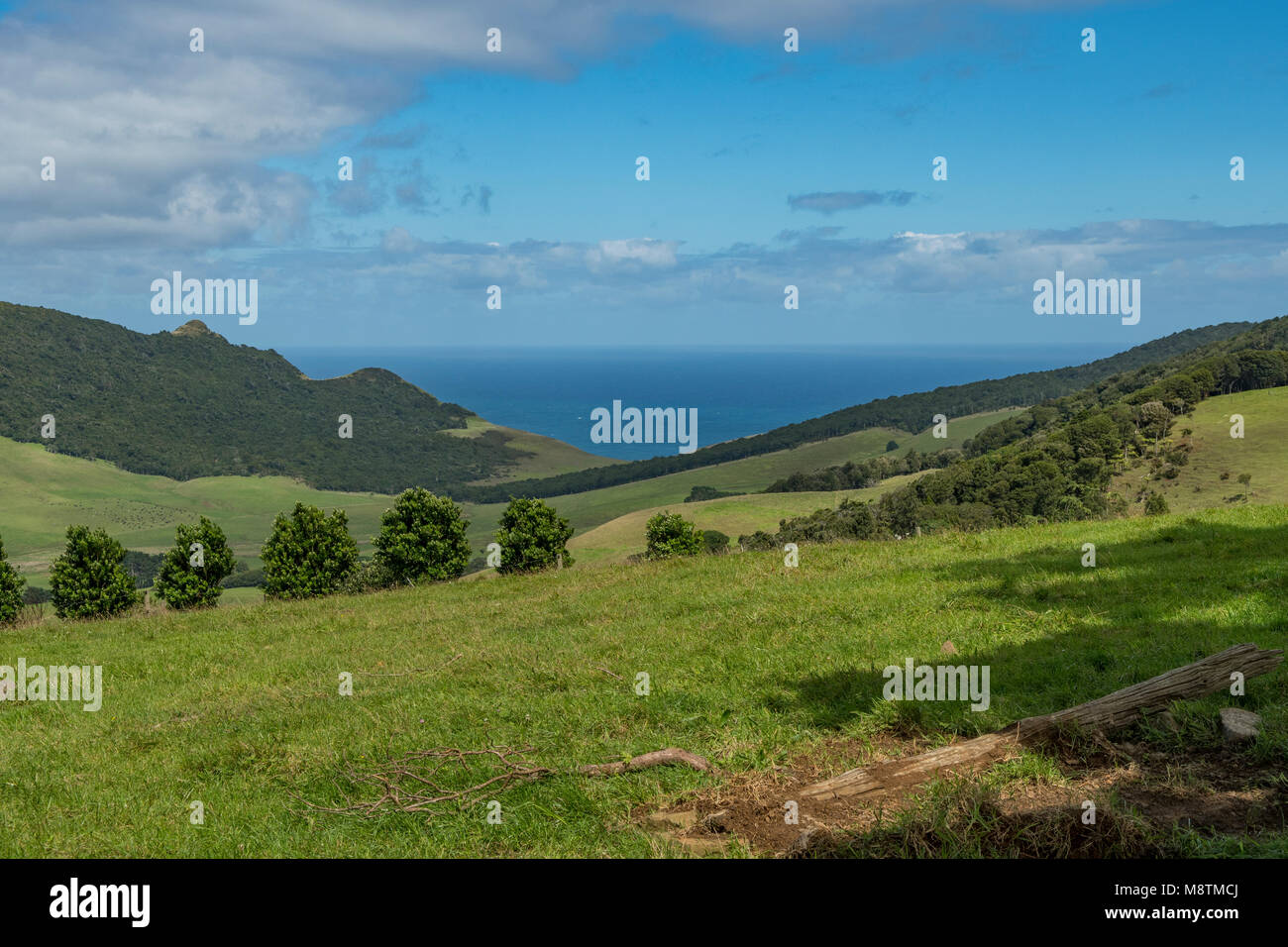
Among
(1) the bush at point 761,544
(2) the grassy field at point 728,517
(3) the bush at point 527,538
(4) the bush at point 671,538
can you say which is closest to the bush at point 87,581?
(3) the bush at point 527,538

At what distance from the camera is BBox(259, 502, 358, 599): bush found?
28484mm

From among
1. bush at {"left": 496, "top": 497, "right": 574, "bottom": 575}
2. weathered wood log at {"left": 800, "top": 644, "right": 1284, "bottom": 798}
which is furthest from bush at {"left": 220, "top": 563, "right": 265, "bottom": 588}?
weathered wood log at {"left": 800, "top": 644, "right": 1284, "bottom": 798}

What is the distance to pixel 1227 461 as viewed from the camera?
62.7m

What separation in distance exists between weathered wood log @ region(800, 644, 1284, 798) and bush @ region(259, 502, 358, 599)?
24.7 m

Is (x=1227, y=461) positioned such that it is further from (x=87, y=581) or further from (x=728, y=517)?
(x=87, y=581)

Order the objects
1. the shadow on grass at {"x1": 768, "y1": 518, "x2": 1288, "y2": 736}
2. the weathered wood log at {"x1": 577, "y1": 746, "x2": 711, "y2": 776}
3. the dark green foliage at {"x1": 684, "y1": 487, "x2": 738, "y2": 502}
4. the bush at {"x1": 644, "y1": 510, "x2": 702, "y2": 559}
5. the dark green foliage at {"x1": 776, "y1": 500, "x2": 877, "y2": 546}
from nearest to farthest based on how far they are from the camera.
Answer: the weathered wood log at {"x1": 577, "y1": 746, "x2": 711, "y2": 776} → the shadow on grass at {"x1": 768, "y1": 518, "x2": 1288, "y2": 736} → the bush at {"x1": 644, "y1": 510, "x2": 702, "y2": 559} → the dark green foliage at {"x1": 776, "y1": 500, "x2": 877, "y2": 546} → the dark green foliage at {"x1": 684, "y1": 487, "x2": 738, "y2": 502}

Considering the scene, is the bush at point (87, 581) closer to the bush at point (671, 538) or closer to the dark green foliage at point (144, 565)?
the bush at point (671, 538)

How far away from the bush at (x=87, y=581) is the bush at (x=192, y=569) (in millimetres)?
1112

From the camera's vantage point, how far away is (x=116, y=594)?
26.2m

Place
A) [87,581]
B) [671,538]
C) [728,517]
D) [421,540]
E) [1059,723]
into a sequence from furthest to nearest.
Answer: [728,517] < [671,538] < [421,540] < [87,581] < [1059,723]

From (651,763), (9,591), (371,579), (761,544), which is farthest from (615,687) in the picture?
(371,579)

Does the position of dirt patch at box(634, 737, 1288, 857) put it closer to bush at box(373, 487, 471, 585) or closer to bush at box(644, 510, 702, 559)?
bush at box(373, 487, 471, 585)

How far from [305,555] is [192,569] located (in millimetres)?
3389
